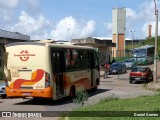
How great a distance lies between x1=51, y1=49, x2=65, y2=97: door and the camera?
20236 millimetres

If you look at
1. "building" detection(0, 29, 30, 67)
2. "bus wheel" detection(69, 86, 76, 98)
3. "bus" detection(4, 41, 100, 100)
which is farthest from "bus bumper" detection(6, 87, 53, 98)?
"building" detection(0, 29, 30, 67)

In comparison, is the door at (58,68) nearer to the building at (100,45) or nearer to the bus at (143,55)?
the building at (100,45)

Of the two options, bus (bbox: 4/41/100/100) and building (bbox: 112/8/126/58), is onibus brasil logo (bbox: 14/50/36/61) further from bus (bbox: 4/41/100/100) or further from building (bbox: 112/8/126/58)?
building (bbox: 112/8/126/58)

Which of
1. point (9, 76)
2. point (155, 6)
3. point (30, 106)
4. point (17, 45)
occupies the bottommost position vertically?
point (30, 106)

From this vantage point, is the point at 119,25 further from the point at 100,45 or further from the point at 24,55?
the point at 24,55

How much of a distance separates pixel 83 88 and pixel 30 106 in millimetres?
6051

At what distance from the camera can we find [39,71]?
19.9m

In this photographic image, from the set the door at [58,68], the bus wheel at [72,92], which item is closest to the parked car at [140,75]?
the bus wheel at [72,92]

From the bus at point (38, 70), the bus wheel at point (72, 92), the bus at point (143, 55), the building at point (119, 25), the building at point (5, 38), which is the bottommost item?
the bus wheel at point (72, 92)

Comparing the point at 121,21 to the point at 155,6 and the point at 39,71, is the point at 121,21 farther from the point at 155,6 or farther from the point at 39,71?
the point at 39,71

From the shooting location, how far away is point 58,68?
67.8ft

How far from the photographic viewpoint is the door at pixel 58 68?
66.4ft

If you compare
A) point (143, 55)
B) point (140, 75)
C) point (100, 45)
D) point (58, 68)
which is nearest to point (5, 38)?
point (140, 75)

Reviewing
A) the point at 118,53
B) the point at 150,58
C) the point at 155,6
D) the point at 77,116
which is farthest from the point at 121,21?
the point at 77,116
